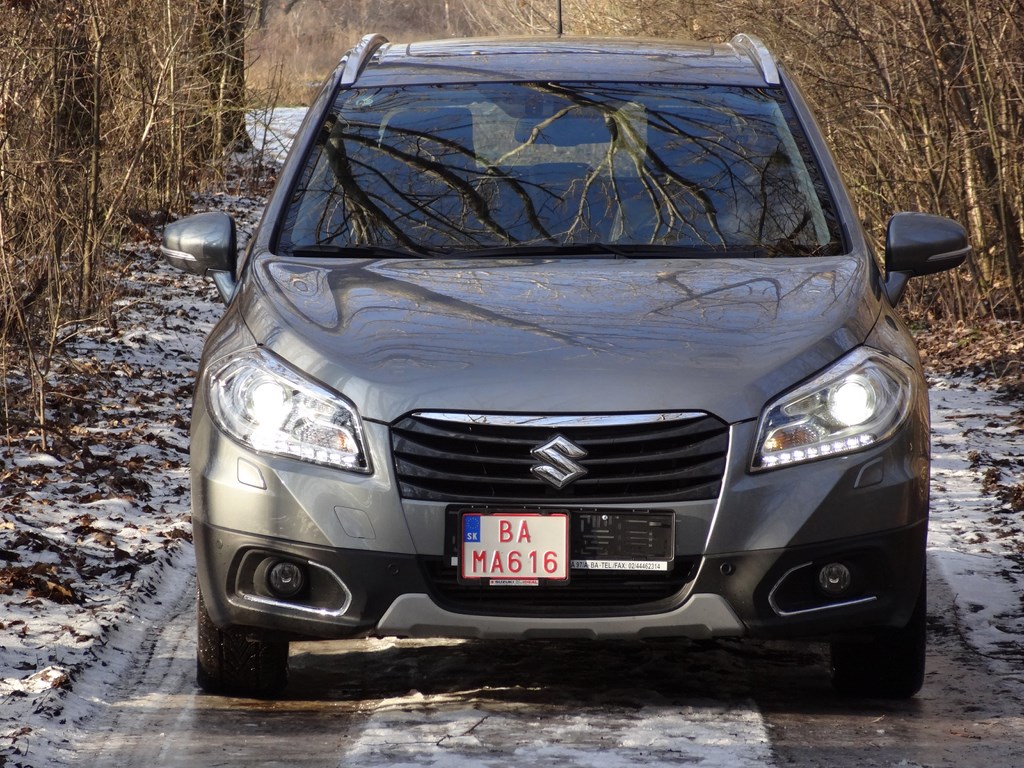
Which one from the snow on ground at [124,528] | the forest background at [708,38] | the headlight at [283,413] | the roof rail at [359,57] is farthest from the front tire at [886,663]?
the forest background at [708,38]

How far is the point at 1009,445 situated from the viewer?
25.9ft

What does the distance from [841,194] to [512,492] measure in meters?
1.75

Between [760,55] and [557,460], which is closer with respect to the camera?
[557,460]

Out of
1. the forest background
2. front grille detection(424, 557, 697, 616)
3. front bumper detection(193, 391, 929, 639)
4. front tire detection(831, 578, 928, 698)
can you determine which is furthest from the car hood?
the forest background

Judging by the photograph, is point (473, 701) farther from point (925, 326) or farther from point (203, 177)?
point (203, 177)

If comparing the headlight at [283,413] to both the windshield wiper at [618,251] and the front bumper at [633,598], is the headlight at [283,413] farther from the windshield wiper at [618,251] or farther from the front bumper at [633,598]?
the windshield wiper at [618,251]

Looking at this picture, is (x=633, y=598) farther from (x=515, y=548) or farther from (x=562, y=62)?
(x=562, y=62)

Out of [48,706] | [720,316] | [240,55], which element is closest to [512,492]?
[720,316]

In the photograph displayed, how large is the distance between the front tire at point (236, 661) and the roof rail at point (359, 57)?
2.02 meters

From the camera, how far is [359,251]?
14.6 feet

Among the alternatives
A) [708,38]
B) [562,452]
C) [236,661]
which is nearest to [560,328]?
[562,452]

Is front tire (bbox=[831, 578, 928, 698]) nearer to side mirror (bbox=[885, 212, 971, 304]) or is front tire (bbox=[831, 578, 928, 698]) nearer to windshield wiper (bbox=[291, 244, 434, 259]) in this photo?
side mirror (bbox=[885, 212, 971, 304])

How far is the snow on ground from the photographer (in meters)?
4.19

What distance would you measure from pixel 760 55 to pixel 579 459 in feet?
8.06
